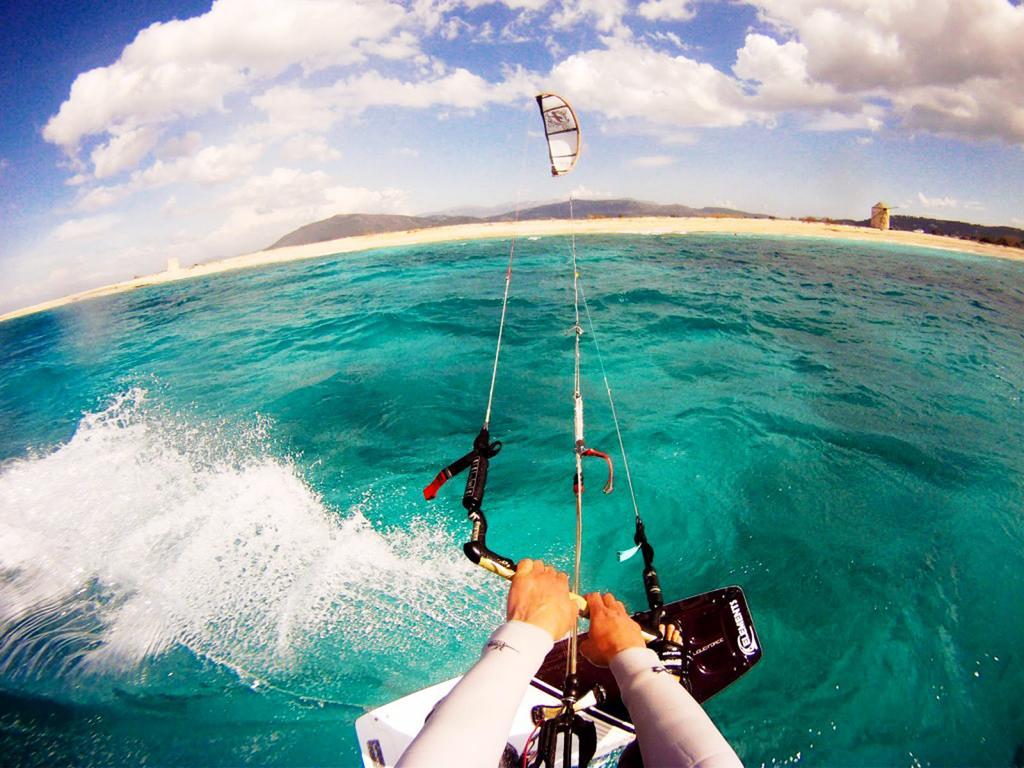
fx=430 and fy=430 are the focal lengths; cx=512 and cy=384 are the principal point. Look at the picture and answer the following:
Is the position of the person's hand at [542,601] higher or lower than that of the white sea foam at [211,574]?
higher

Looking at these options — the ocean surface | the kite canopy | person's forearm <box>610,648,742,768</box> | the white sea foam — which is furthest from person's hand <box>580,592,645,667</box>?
the kite canopy

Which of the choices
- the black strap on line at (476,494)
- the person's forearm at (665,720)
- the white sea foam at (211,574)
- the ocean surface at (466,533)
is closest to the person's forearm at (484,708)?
the person's forearm at (665,720)

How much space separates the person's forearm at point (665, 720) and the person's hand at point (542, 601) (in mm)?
307

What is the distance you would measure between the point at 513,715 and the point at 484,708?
104 millimetres

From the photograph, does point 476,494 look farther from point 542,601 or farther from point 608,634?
point 608,634

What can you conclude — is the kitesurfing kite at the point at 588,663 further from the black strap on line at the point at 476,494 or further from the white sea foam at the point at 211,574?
the white sea foam at the point at 211,574

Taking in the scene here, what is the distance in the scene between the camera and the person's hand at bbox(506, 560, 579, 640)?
1.92 m

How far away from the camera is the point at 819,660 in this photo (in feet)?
13.4

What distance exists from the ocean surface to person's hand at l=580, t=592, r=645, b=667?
246cm

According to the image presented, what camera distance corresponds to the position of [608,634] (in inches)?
82.7

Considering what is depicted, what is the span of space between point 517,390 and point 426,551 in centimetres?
507

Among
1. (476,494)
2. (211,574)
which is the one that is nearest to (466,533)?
(211,574)

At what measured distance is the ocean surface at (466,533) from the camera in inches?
148

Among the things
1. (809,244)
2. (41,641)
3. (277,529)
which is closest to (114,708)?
(41,641)
